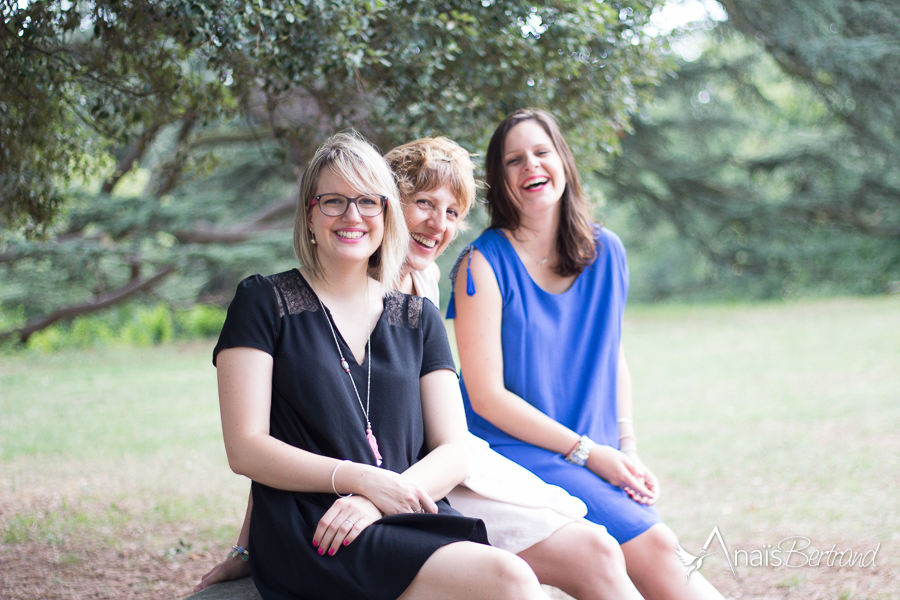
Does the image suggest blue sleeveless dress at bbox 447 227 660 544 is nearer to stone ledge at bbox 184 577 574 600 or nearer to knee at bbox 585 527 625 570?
Answer: knee at bbox 585 527 625 570

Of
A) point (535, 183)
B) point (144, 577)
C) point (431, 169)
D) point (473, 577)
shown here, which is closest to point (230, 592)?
point (473, 577)

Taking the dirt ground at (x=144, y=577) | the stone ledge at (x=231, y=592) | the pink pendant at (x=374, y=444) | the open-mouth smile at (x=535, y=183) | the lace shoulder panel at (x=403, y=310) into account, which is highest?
the open-mouth smile at (x=535, y=183)

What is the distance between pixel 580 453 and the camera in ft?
9.03

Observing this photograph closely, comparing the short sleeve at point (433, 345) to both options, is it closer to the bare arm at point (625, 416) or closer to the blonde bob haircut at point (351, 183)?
the blonde bob haircut at point (351, 183)

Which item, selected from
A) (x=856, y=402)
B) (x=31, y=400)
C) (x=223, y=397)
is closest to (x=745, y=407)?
(x=856, y=402)

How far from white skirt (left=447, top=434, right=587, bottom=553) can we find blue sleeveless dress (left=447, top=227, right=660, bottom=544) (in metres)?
0.19

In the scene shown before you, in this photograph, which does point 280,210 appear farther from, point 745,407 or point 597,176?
point 745,407

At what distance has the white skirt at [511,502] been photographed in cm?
238

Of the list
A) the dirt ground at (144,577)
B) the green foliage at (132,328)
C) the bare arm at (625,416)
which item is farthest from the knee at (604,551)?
the green foliage at (132,328)

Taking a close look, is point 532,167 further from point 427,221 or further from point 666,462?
point 666,462

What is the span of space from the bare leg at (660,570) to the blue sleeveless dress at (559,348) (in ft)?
0.66

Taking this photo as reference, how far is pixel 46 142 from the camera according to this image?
4.03 m

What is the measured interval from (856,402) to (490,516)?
7810 mm

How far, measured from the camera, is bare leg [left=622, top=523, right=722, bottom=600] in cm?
244
